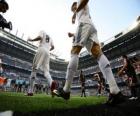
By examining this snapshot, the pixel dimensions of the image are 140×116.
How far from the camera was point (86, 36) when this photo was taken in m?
4.65

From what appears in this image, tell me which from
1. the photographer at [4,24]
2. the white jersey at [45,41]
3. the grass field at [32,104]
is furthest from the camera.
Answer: the white jersey at [45,41]

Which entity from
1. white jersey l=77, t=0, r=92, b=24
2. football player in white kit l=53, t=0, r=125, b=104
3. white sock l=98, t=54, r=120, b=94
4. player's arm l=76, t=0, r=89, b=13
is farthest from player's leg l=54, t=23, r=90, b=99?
white sock l=98, t=54, r=120, b=94

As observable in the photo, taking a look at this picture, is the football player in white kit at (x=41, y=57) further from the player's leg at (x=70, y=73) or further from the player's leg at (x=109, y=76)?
the player's leg at (x=109, y=76)

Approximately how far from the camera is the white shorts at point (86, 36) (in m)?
4.64

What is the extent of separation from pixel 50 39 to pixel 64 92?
4.63 meters

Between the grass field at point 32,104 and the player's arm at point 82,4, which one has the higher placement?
the player's arm at point 82,4

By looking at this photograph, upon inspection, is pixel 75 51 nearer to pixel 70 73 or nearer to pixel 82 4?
pixel 70 73

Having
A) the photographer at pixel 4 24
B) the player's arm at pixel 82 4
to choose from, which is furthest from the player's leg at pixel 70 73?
the photographer at pixel 4 24

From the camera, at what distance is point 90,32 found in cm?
472

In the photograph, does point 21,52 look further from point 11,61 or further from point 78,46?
point 78,46

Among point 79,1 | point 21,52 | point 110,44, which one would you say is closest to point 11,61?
point 21,52

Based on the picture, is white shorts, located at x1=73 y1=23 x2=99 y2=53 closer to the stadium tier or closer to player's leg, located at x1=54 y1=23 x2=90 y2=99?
player's leg, located at x1=54 y1=23 x2=90 y2=99

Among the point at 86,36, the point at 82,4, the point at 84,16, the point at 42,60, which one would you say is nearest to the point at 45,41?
the point at 42,60

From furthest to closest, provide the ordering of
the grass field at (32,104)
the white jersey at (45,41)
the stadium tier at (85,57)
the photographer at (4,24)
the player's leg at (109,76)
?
the stadium tier at (85,57) < the white jersey at (45,41) < the photographer at (4,24) < the player's leg at (109,76) < the grass field at (32,104)
